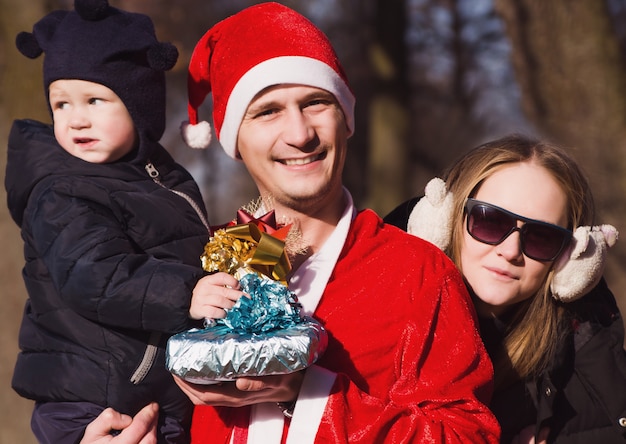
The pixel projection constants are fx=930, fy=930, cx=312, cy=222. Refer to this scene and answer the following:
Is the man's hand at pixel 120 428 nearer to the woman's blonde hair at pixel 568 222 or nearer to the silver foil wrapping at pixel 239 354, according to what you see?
the silver foil wrapping at pixel 239 354

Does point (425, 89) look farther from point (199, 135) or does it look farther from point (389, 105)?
point (199, 135)

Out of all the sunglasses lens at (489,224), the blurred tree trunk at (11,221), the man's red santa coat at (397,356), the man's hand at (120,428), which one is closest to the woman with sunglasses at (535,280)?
the sunglasses lens at (489,224)

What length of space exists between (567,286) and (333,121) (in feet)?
3.74

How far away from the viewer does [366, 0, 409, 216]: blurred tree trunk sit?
12.1 meters

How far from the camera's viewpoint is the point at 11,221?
249 inches

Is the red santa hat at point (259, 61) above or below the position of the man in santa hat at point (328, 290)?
above

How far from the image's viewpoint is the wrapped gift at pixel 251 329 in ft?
8.63

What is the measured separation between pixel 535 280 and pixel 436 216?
455 mm

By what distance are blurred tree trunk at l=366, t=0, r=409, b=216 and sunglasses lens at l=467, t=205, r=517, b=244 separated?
27.4ft

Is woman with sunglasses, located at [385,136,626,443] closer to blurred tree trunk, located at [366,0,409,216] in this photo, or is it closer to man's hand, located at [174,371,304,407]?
man's hand, located at [174,371,304,407]

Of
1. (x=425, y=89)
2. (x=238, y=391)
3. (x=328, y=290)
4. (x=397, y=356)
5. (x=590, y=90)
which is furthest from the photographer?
(x=425, y=89)

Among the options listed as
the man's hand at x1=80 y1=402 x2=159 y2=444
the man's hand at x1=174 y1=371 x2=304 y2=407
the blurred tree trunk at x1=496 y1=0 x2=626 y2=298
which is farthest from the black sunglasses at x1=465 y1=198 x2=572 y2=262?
the blurred tree trunk at x1=496 y1=0 x2=626 y2=298

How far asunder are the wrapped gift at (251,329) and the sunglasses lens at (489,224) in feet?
3.06

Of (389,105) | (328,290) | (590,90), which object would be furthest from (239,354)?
(389,105)
